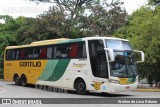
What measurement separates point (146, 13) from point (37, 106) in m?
16.6

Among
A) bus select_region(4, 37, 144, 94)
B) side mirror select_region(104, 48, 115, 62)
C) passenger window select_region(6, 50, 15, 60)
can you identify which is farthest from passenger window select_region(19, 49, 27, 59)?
side mirror select_region(104, 48, 115, 62)

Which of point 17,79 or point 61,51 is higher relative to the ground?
point 61,51

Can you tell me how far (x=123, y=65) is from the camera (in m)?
19.0

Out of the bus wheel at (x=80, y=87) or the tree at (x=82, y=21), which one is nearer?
the bus wheel at (x=80, y=87)

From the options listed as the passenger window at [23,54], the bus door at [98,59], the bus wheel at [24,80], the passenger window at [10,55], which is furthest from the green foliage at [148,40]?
the passenger window at [10,55]

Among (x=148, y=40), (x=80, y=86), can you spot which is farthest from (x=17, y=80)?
(x=148, y=40)

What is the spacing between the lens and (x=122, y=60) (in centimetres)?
1902

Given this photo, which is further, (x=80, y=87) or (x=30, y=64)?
(x=30, y=64)

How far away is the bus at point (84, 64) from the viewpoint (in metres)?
18.8

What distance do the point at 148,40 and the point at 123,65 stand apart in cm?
816

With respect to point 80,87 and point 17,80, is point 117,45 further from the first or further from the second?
point 17,80

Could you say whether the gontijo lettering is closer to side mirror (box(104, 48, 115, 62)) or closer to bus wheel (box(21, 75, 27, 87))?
bus wheel (box(21, 75, 27, 87))

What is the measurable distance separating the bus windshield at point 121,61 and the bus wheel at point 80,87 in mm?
2365

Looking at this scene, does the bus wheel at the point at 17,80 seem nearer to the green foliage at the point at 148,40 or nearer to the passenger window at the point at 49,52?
the passenger window at the point at 49,52
